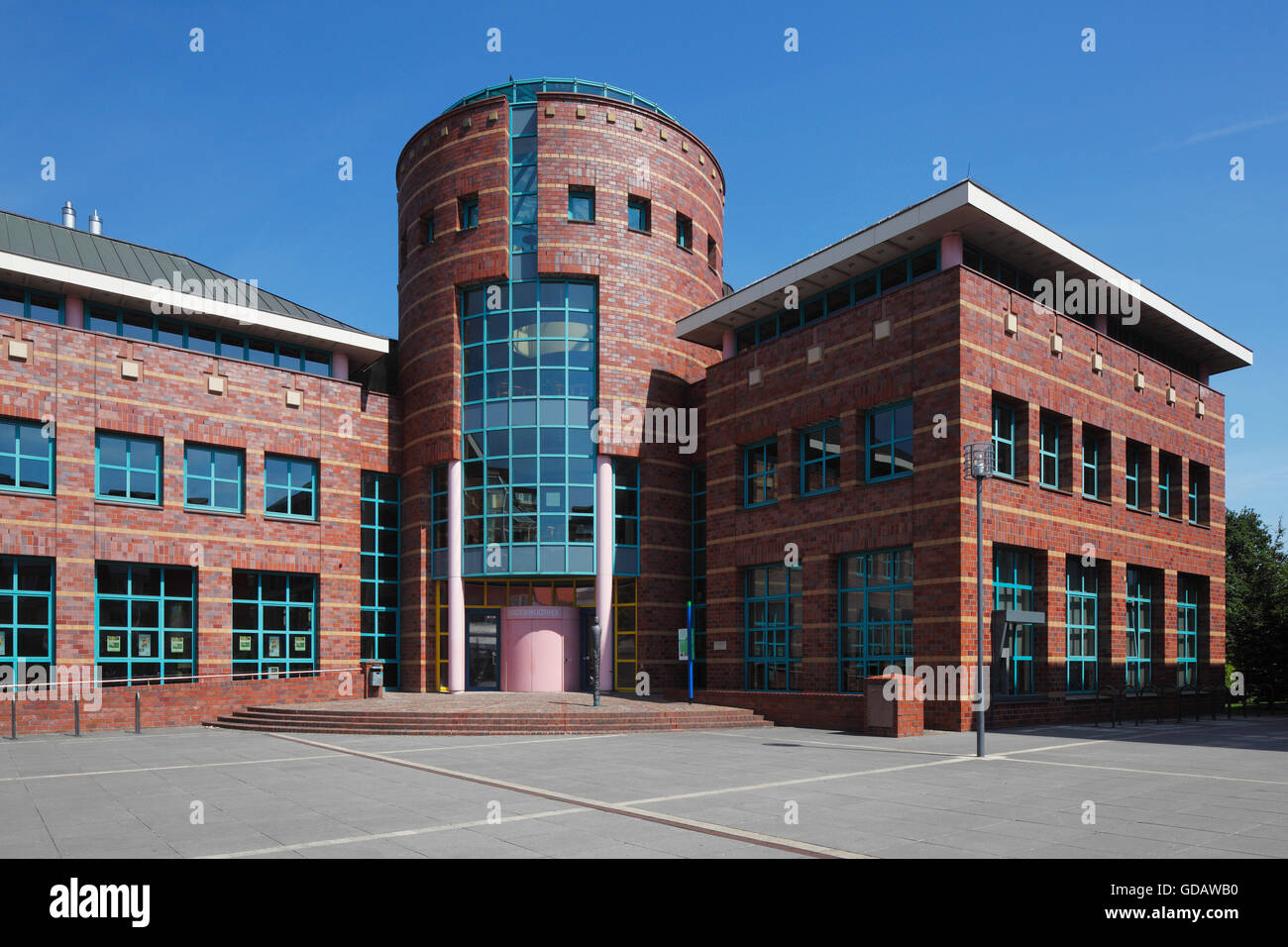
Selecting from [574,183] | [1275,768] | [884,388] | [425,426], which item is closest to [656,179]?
[574,183]

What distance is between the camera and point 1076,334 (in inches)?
1000

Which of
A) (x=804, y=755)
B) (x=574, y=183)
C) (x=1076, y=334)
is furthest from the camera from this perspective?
(x=574, y=183)

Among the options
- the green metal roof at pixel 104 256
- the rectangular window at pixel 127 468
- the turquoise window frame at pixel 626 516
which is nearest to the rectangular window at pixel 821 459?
the turquoise window frame at pixel 626 516

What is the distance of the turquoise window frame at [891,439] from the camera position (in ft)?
75.9

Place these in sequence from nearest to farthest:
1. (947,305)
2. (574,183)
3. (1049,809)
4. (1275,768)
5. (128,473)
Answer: (1049,809) → (1275,768) → (947,305) → (128,473) → (574,183)

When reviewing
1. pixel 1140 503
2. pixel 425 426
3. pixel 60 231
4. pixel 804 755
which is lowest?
pixel 804 755

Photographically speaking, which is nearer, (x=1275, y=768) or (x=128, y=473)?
(x=1275, y=768)

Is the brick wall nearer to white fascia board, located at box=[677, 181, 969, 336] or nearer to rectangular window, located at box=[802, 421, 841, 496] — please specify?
white fascia board, located at box=[677, 181, 969, 336]

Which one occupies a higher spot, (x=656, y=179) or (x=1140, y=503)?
(x=656, y=179)

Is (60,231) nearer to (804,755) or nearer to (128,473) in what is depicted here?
(128,473)

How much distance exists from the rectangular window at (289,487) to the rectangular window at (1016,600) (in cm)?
2048

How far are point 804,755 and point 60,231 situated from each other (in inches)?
1051

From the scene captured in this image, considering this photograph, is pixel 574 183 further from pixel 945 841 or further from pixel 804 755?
pixel 945 841

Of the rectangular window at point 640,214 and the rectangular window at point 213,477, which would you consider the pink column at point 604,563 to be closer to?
the rectangular window at point 640,214
